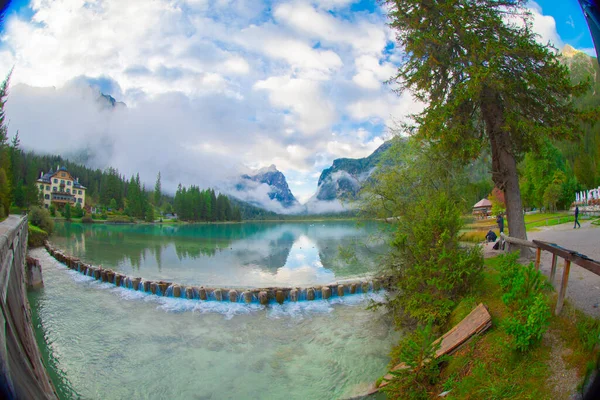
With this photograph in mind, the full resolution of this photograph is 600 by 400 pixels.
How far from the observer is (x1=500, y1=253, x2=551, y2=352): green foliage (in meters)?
4.67

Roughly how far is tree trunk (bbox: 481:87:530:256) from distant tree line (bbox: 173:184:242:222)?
400 ft

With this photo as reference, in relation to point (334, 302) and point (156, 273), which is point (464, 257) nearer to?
point (334, 302)

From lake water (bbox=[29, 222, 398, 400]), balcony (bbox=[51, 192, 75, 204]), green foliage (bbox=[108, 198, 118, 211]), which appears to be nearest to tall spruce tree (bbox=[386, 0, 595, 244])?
lake water (bbox=[29, 222, 398, 400])

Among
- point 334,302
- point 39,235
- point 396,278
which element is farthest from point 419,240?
point 39,235

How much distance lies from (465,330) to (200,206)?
12718 cm

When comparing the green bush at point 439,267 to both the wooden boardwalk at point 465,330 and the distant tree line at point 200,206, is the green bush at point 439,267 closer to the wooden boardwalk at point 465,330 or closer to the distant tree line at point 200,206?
the wooden boardwalk at point 465,330

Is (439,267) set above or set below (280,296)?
above

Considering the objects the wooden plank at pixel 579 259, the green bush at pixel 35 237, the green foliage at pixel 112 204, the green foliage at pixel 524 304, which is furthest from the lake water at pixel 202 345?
the green foliage at pixel 112 204

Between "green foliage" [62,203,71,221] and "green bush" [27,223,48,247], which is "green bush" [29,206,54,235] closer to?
"green bush" [27,223,48,247]

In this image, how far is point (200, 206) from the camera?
12406 cm

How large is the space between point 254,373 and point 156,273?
1657 cm

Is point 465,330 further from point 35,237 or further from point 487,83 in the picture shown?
point 35,237

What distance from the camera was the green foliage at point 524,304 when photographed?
15.3 feet

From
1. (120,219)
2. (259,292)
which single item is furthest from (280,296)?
(120,219)
